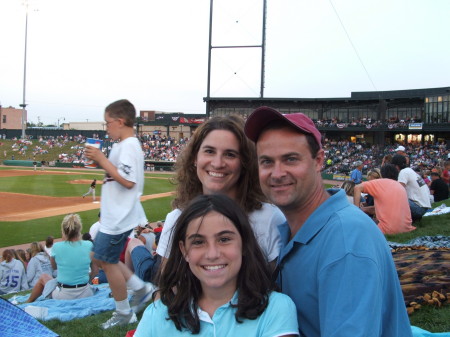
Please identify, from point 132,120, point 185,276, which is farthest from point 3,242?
point 185,276

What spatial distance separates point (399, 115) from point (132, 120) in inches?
2035

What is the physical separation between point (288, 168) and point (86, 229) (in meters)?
12.9

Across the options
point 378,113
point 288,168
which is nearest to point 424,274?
point 288,168

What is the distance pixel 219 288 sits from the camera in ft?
5.83

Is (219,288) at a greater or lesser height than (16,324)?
greater

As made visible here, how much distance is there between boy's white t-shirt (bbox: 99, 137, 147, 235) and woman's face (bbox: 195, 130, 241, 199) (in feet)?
5.39

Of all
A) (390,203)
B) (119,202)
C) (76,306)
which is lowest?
(76,306)

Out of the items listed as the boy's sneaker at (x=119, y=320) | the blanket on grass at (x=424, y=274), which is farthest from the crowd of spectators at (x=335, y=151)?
the boy's sneaker at (x=119, y=320)

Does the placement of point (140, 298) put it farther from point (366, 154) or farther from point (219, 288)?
point (366, 154)

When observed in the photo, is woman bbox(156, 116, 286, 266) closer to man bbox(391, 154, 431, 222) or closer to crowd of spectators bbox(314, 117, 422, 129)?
man bbox(391, 154, 431, 222)

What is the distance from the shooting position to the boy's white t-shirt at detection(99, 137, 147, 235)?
3857 mm

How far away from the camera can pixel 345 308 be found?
141 cm

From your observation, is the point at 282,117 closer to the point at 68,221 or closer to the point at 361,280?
the point at 361,280

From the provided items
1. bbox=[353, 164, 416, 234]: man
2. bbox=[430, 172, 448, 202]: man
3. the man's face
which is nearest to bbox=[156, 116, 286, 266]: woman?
the man's face
